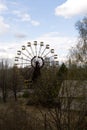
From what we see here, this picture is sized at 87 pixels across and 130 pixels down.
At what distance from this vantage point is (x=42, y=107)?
12.0 m

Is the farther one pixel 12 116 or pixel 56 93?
pixel 12 116

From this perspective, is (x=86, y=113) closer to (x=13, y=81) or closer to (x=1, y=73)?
(x=13, y=81)

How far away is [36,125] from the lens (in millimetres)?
12789

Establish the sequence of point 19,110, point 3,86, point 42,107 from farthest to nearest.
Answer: point 3,86, point 19,110, point 42,107

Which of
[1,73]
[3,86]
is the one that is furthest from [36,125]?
[1,73]

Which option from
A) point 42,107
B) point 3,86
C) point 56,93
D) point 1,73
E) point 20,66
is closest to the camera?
point 56,93

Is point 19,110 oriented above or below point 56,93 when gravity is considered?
below

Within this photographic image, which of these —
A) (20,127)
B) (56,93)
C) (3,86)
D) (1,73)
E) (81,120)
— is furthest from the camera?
(1,73)

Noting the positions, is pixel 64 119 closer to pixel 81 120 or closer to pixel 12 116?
pixel 81 120

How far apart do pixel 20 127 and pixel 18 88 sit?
42.2 m

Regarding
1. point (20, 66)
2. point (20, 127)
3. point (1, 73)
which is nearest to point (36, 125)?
point (20, 127)

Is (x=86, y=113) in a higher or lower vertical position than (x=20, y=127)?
higher

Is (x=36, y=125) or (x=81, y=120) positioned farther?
(x=36, y=125)

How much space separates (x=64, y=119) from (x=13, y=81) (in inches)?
1774
